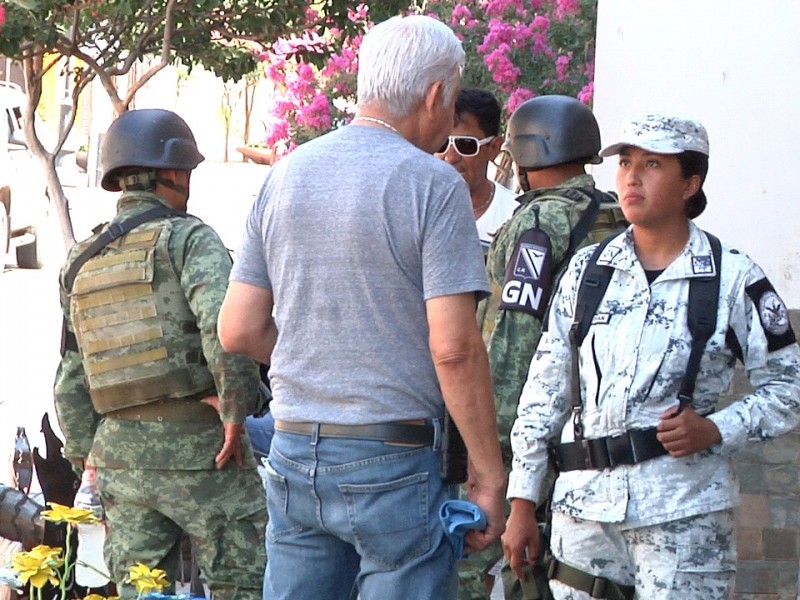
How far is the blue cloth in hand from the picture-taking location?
10.3 ft

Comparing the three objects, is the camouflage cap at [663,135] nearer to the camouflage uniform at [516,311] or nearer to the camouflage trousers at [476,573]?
the camouflage uniform at [516,311]

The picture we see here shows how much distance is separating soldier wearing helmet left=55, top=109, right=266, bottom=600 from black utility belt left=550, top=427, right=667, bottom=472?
135 cm

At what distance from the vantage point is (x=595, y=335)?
3.61m

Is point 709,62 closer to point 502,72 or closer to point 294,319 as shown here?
point 294,319

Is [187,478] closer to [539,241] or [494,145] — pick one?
[539,241]

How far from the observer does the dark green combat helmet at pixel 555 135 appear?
4.62 metres

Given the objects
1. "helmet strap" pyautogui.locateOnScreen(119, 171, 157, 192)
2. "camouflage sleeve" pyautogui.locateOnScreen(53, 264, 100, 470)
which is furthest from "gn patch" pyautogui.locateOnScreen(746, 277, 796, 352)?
"camouflage sleeve" pyautogui.locateOnScreen(53, 264, 100, 470)

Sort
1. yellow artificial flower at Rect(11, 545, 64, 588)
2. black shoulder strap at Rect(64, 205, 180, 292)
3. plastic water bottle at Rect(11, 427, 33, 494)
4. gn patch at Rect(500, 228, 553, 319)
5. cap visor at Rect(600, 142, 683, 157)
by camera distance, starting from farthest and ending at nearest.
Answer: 1. plastic water bottle at Rect(11, 427, 33, 494)
2. black shoulder strap at Rect(64, 205, 180, 292)
3. gn patch at Rect(500, 228, 553, 319)
4. cap visor at Rect(600, 142, 683, 157)
5. yellow artificial flower at Rect(11, 545, 64, 588)

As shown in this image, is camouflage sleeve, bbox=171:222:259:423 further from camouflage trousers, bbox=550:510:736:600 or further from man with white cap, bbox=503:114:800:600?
camouflage trousers, bbox=550:510:736:600

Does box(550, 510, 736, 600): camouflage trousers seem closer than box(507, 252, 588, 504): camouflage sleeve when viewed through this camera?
Yes

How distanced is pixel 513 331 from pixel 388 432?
3.86 ft

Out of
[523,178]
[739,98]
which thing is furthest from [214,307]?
[739,98]

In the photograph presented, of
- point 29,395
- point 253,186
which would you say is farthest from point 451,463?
point 253,186

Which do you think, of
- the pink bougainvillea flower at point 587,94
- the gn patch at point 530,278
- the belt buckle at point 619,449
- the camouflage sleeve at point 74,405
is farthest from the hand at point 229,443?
the pink bougainvillea flower at point 587,94
